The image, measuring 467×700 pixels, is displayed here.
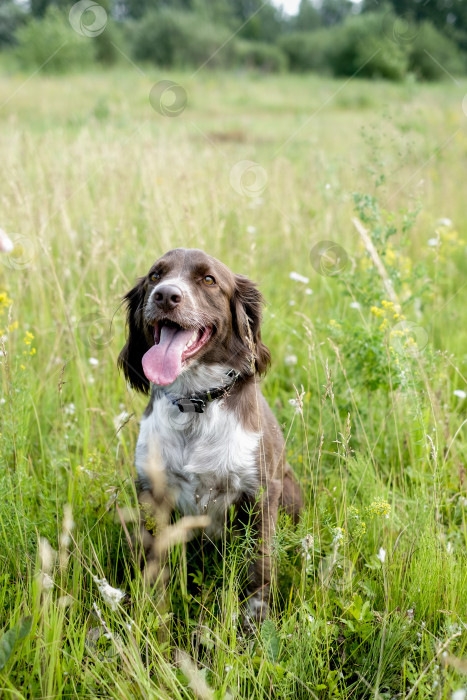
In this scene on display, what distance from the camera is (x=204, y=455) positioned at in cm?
224

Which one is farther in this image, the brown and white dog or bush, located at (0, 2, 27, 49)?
bush, located at (0, 2, 27, 49)

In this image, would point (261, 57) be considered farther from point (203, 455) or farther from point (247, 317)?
point (203, 455)

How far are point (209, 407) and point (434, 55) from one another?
22.8 meters

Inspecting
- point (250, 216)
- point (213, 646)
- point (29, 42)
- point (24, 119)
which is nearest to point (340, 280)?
point (213, 646)

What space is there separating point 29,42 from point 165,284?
25.3 meters

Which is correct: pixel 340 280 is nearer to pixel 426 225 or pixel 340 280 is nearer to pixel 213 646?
pixel 213 646

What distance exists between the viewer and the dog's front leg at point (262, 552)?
2.17m

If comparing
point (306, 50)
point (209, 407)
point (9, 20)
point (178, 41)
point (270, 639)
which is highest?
point (9, 20)

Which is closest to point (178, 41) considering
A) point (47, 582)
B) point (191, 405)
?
point (191, 405)

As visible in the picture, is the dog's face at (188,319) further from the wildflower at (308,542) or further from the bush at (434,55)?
the bush at (434,55)

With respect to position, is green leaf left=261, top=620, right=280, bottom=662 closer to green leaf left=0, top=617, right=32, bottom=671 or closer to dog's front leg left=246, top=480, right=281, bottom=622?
dog's front leg left=246, top=480, right=281, bottom=622

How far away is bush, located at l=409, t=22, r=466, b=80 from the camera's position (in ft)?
64.0

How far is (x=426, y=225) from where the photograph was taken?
5582 millimetres

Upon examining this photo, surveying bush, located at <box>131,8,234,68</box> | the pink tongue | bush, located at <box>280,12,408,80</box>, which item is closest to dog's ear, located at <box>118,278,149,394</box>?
the pink tongue
